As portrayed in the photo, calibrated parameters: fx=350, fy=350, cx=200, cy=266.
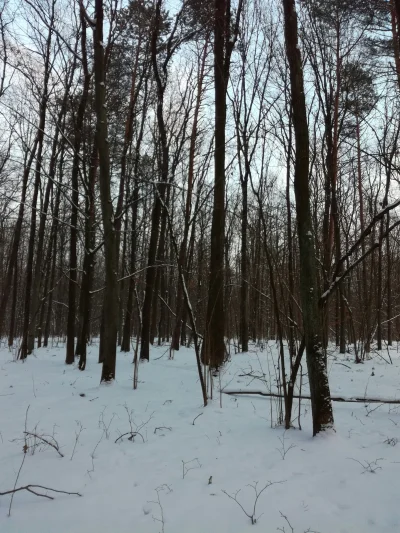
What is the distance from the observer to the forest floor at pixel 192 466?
6.98ft

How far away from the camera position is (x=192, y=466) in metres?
2.87

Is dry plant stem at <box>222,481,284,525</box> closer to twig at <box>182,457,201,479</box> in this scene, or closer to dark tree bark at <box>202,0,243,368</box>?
twig at <box>182,457,201,479</box>

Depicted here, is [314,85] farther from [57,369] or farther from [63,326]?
[63,326]

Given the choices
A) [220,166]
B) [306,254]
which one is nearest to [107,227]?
[220,166]

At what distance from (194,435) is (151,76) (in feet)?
33.5

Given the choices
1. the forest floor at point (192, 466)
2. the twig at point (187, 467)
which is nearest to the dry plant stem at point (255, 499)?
the forest floor at point (192, 466)

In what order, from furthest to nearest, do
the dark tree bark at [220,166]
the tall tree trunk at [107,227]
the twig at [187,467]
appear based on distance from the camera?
the dark tree bark at [220,166] → the tall tree trunk at [107,227] → the twig at [187,467]

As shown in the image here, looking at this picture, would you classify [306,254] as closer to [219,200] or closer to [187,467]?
[187,467]

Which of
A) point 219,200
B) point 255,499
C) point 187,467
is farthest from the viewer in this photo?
point 219,200

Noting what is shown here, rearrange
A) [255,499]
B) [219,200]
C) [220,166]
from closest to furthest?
[255,499] < [219,200] < [220,166]

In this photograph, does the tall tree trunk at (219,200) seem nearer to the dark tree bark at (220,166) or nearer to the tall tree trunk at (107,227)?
the dark tree bark at (220,166)

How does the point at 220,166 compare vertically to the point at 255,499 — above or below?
above

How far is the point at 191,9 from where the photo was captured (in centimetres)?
873

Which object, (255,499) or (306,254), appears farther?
(306,254)
